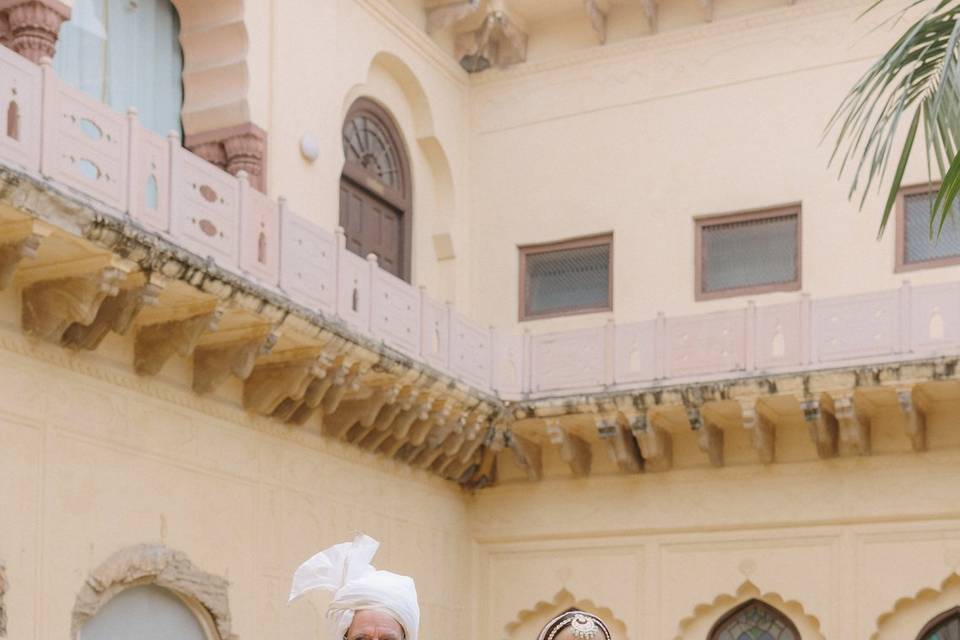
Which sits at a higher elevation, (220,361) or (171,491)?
(220,361)

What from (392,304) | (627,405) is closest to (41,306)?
(392,304)

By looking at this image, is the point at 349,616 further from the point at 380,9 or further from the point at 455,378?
the point at 380,9

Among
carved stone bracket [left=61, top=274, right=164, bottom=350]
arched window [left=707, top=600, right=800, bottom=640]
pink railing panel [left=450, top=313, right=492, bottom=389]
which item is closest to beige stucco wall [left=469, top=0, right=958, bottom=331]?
pink railing panel [left=450, top=313, right=492, bottom=389]

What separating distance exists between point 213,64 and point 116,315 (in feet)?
9.33

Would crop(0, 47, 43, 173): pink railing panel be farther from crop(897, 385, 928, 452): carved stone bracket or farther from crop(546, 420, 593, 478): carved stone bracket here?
crop(897, 385, 928, 452): carved stone bracket

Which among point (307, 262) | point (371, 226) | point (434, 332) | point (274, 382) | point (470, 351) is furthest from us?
point (371, 226)

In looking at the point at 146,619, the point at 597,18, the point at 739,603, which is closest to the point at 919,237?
the point at 739,603

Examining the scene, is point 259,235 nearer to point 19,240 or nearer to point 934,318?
point 19,240

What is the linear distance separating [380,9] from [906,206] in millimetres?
4360

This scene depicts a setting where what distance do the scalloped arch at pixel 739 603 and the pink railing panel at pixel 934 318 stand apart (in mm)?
2254

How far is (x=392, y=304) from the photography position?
13.4 meters

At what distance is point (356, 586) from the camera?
415cm

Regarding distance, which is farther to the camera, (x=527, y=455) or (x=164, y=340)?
(x=527, y=455)

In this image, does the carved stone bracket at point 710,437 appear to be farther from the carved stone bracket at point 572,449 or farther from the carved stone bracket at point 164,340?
the carved stone bracket at point 164,340
